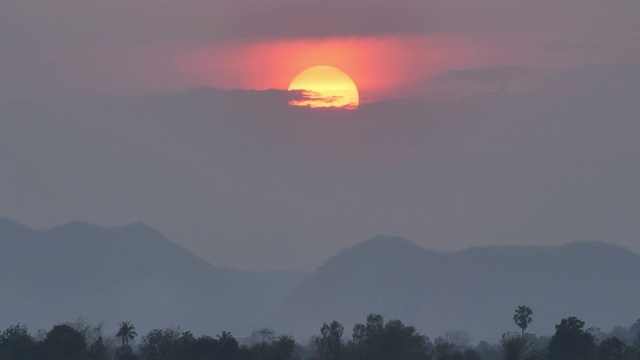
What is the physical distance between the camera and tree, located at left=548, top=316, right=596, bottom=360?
174288mm

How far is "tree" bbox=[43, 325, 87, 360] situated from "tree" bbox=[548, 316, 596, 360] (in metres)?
57.5

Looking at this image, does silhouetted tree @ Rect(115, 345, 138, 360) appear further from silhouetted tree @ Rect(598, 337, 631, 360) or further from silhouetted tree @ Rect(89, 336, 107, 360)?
silhouetted tree @ Rect(598, 337, 631, 360)

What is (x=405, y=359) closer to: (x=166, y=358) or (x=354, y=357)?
(x=354, y=357)

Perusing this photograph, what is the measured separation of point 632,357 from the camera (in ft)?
544

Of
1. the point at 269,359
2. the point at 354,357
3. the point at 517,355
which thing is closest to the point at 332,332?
the point at 354,357

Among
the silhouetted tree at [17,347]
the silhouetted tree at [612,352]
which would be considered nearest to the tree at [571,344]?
the silhouetted tree at [612,352]

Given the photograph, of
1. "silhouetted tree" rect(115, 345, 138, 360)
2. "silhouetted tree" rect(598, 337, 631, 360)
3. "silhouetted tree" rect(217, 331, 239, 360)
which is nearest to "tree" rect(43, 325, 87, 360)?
"silhouetted tree" rect(115, 345, 138, 360)

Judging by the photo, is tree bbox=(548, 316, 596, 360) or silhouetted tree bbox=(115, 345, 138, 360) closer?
tree bbox=(548, 316, 596, 360)

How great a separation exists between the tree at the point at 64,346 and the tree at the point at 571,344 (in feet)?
189

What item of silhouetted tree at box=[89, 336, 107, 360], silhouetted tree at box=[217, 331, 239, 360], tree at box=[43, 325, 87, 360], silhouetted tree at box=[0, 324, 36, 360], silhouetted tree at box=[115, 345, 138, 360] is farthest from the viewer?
silhouetted tree at box=[89, 336, 107, 360]

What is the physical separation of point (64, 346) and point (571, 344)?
61464mm

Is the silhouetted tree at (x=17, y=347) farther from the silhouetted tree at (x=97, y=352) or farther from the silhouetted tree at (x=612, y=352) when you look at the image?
the silhouetted tree at (x=612, y=352)

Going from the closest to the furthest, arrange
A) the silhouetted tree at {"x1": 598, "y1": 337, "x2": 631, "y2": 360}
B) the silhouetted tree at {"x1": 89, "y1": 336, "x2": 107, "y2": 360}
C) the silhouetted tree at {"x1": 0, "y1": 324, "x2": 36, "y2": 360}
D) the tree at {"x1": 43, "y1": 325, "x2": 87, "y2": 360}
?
1. the silhouetted tree at {"x1": 598, "y1": 337, "x2": 631, "y2": 360}
2. the silhouetted tree at {"x1": 0, "y1": 324, "x2": 36, "y2": 360}
3. the tree at {"x1": 43, "y1": 325, "x2": 87, "y2": 360}
4. the silhouetted tree at {"x1": 89, "y1": 336, "x2": 107, "y2": 360}

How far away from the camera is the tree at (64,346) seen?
180000mm
